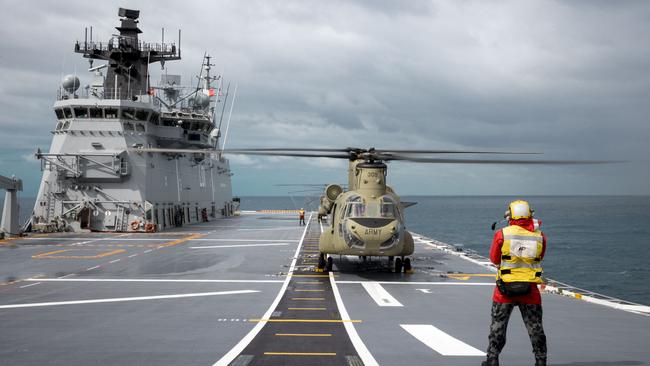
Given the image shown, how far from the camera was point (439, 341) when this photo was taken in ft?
30.1

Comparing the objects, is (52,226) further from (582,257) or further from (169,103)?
(582,257)

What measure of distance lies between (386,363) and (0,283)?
13667 millimetres

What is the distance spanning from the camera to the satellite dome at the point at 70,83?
39.6 meters

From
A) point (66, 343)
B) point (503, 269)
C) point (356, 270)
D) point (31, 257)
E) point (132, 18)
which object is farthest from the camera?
point (132, 18)

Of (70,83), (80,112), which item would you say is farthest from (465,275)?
(70,83)

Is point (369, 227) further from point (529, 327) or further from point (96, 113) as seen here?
point (96, 113)

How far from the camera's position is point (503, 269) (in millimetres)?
6684

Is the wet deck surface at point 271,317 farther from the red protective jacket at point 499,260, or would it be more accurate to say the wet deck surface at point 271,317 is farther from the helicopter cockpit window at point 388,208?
the helicopter cockpit window at point 388,208

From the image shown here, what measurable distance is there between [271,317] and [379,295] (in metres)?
4.27

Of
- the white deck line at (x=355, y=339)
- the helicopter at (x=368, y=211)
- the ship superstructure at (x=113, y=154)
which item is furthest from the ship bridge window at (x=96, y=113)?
the white deck line at (x=355, y=339)

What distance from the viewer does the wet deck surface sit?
8.10 meters

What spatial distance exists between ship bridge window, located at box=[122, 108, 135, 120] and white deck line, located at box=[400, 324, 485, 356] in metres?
34.2

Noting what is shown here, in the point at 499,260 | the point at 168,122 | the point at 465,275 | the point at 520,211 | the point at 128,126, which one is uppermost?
the point at 168,122

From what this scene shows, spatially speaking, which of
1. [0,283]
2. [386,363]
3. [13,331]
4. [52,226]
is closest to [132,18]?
[52,226]
